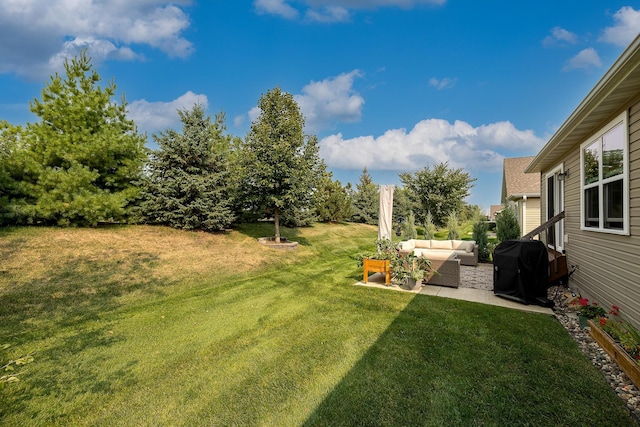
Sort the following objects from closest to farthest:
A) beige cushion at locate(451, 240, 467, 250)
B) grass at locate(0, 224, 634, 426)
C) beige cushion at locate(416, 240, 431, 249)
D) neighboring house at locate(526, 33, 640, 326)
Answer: grass at locate(0, 224, 634, 426)
neighboring house at locate(526, 33, 640, 326)
beige cushion at locate(451, 240, 467, 250)
beige cushion at locate(416, 240, 431, 249)

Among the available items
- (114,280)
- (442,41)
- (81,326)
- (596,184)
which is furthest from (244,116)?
(596,184)

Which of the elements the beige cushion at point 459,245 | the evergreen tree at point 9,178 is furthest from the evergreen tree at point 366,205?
the evergreen tree at point 9,178

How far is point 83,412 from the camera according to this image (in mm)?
2699

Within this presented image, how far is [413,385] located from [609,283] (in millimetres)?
4024

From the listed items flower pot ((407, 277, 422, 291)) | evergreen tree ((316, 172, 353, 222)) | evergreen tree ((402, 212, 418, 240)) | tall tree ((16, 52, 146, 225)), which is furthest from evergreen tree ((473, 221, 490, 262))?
tall tree ((16, 52, 146, 225))

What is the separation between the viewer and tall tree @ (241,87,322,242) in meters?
11.6

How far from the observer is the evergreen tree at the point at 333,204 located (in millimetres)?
22781

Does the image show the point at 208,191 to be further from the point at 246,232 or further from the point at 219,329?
the point at 219,329

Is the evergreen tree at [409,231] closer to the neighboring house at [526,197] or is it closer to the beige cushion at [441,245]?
the beige cushion at [441,245]

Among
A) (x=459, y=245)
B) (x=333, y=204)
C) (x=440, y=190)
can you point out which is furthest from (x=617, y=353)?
(x=333, y=204)

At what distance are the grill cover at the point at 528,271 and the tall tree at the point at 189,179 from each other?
32.9 feet

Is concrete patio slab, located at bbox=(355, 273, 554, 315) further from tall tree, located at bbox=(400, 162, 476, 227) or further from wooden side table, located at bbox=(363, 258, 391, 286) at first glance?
tall tree, located at bbox=(400, 162, 476, 227)

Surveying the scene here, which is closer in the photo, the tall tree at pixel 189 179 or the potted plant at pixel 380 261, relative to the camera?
the potted plant at pixel 380 261

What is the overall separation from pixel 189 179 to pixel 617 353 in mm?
12017
